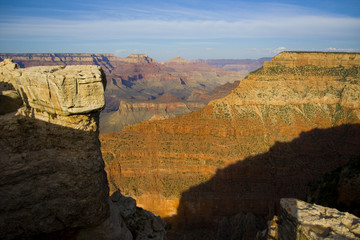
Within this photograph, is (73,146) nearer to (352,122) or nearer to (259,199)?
(259,199)

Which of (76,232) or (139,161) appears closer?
(76,232)

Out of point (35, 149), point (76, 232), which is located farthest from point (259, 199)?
point (35, 149)

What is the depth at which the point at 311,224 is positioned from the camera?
9719 millimetres

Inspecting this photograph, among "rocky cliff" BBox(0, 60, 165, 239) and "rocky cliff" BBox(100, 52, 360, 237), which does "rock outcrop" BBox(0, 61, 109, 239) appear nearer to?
"rocky cliff" BBox(0, 60, 165, 239)

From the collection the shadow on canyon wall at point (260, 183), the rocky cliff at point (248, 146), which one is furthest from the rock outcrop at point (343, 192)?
the shadow on canyon wall at point (260, 183)

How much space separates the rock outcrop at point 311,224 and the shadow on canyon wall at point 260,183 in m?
21.0

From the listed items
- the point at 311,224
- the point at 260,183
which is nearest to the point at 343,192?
the point at 311,224

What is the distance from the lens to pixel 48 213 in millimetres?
8531

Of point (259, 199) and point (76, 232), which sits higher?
point (76, 232)

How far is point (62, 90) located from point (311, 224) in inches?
456

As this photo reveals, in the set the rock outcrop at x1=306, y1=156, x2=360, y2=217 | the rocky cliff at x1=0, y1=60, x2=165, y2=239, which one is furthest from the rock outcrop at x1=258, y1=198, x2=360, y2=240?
the rocky cliff at x1=0, y1=60, x2=165, y2=239

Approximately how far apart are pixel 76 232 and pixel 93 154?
3.67 meters

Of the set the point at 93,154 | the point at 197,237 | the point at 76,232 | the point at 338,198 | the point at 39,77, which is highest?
the point at 39,77

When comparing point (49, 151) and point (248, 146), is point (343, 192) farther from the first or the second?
point (248, 146)
